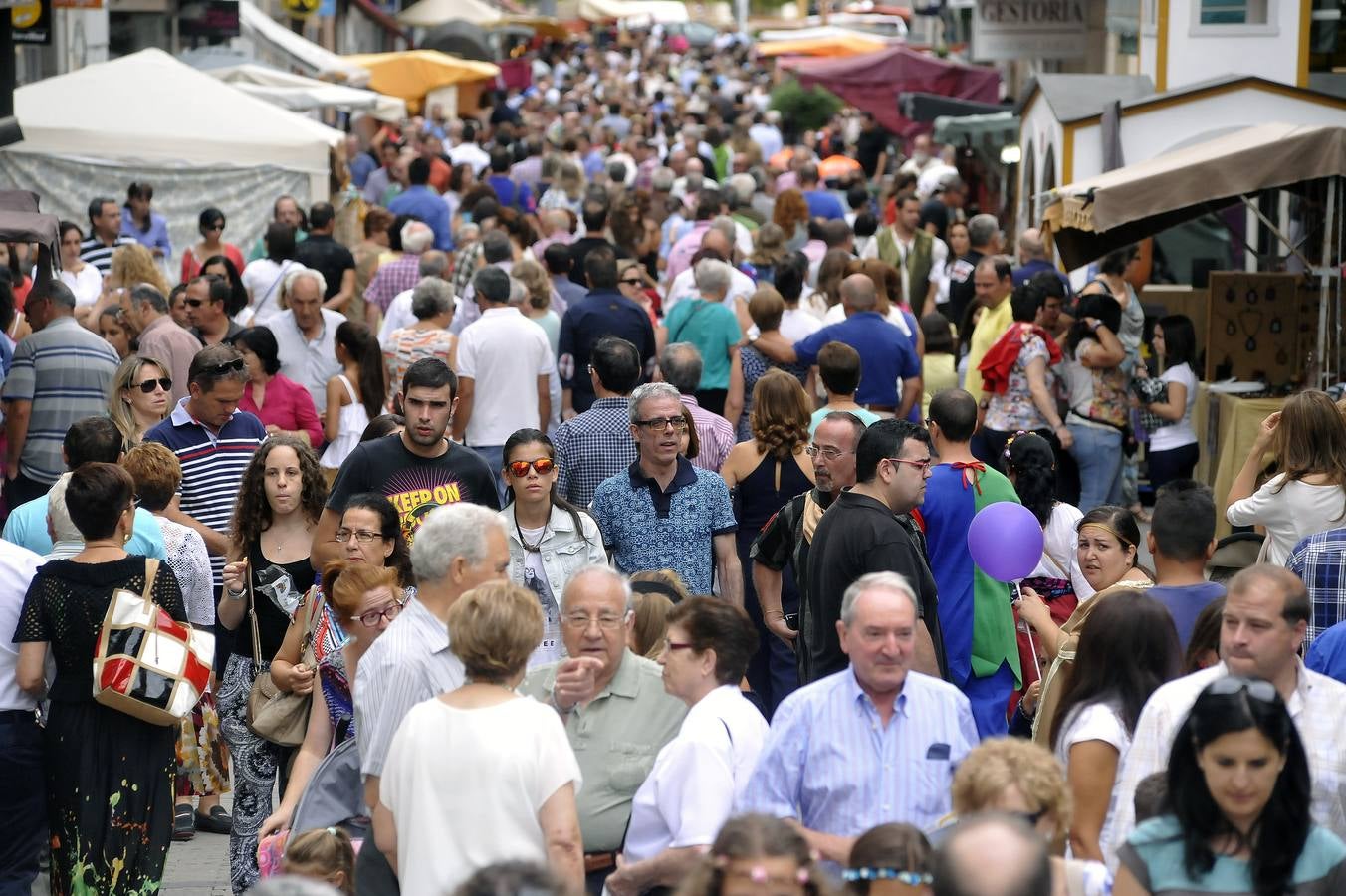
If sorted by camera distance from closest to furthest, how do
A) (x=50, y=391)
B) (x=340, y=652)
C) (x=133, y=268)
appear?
(x=340, y=652)
(x=50, y=391)
(x=133, y=268)

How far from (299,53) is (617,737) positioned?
80.8 feet

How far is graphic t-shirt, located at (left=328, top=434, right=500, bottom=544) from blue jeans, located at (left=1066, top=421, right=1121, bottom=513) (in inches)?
194

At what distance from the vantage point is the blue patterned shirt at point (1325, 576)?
20.5 feet

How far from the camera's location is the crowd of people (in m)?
4.26

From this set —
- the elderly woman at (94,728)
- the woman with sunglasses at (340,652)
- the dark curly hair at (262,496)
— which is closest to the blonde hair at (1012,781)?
the woman with sunglasses at (340,652)

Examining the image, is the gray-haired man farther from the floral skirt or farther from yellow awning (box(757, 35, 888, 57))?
yellow awning (box(757, 35, 888, 57))

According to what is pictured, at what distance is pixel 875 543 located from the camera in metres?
6.00

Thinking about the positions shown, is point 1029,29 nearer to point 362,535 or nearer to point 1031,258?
point 1031,258

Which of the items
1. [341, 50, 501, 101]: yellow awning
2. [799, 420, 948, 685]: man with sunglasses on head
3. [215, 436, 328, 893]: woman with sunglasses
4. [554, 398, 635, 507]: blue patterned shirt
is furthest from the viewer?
[341, 50, 501, 101]: yellow awning

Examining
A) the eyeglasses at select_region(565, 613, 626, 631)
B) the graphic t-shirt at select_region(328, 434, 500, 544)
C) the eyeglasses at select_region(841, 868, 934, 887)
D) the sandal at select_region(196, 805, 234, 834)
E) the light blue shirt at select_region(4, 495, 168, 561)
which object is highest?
the eyeglasses at select_region(565, 613, 626, 631)

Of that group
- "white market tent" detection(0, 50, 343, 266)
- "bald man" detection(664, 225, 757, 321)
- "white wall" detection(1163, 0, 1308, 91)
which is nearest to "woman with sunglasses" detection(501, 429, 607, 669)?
"bald man" detection(664, 225, 757, 321)

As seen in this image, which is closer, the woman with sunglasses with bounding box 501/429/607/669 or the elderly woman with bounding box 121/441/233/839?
the woman with sunglasses with bounding box 501/429/607/669

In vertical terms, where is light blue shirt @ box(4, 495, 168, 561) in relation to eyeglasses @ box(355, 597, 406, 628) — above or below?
below

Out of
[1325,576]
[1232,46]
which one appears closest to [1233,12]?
[1232,46]
